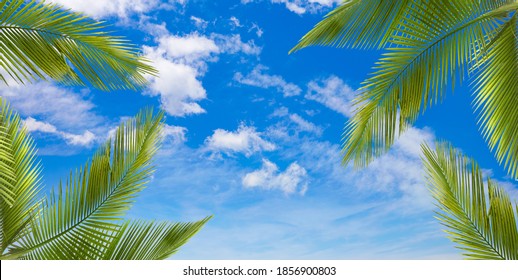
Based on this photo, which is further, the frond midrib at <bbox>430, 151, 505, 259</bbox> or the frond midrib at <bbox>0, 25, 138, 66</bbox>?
the frond midrib at <bbox>0, 25, 138, 66</bbox>

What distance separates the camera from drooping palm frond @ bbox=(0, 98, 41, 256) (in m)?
5.16

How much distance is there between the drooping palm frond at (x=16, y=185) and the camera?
5160 millimetres

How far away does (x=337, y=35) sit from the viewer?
598 centimetres

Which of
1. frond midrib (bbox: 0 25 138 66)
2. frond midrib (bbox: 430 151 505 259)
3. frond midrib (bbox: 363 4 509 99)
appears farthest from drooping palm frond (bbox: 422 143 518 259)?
frond midrib (bbox: 0 25 138 66)

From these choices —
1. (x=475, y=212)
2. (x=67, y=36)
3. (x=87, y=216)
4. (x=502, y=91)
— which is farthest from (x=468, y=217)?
(x=67, y=36)

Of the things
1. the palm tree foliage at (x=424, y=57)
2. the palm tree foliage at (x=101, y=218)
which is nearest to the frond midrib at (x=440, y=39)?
the palm tree foliage at (x=424, y=57)

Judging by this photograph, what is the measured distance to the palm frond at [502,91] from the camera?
5125 millimetres

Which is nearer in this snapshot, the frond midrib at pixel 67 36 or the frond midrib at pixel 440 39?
the frond midrib at pixel 67 36

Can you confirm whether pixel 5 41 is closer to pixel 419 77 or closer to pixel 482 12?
pixel 419 77

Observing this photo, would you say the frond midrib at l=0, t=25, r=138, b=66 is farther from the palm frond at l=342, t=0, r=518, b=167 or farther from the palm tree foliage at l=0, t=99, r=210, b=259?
the palm frond at l=342, t=0, r=518, b=167

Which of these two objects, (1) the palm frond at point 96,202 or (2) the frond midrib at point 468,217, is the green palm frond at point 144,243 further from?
(2) the frond midrib at point 468,217

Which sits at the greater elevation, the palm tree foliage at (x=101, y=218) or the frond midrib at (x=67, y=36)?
the frond midrib at (x=67, y=36)

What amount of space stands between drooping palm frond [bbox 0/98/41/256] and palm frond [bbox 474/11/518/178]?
181 inches

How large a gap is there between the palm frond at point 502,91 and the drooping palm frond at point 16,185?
460cm
